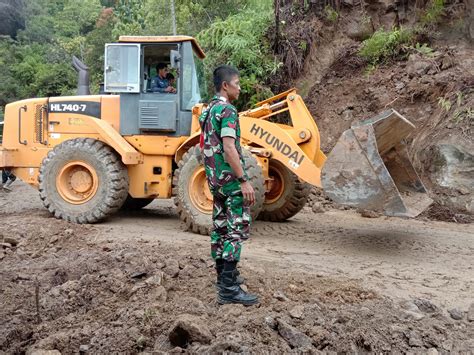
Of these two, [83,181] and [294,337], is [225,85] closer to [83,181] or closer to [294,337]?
[294,337]

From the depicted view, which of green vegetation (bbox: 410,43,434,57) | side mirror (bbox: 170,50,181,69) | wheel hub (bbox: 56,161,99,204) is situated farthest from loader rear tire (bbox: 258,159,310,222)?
green vegetation (bbox: 410,43,434,57)

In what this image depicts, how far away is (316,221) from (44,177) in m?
4.00

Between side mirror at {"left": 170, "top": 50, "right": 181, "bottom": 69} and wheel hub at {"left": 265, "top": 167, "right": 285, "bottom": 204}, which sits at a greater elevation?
side mirror at {"left": 170, "top": 50, "right": 181, "bottom": 69}

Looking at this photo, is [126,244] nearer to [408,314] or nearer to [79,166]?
[79,166]

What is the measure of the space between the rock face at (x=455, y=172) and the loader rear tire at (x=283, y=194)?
9.12 ft

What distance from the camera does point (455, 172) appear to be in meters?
9.22

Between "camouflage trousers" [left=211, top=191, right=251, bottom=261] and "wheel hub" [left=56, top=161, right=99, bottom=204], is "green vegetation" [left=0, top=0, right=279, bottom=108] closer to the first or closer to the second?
"wheel hub" [left=56, top=161, right=99, bottom=204]

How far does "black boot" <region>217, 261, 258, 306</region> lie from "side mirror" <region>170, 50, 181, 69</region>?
153 inches

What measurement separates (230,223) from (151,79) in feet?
13.5

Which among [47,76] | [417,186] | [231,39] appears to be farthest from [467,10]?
[47,76]

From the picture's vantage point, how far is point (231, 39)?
13.2 metres

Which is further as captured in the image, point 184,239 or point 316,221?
point 316,221

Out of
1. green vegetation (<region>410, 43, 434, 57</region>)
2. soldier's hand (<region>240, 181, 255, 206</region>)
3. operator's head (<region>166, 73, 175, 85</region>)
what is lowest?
soldier's hand (<region>240, 181, 255, 206</region>)

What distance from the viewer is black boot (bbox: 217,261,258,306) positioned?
4.19 m
